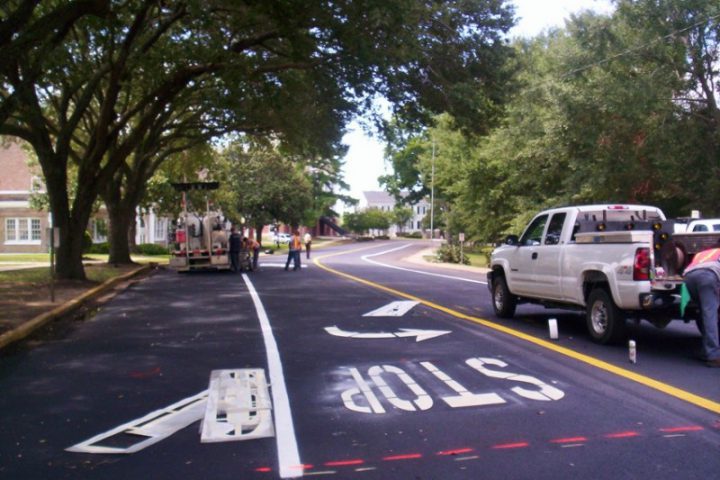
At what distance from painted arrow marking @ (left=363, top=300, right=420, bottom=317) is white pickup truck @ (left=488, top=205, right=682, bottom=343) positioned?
77.5 inches

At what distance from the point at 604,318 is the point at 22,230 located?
4756 cm

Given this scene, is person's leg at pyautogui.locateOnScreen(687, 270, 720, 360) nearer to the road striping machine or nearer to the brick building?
the road striping machine

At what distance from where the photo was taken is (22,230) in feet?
158

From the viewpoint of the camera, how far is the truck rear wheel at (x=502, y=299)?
40.0 feet

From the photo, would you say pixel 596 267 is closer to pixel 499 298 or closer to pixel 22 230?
pixel 499 298

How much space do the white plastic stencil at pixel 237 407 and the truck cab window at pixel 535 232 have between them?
5.62 meters

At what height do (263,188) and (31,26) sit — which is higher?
(263,188)

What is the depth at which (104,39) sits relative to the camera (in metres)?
17.3

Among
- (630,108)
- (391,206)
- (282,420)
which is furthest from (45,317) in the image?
(391,206)

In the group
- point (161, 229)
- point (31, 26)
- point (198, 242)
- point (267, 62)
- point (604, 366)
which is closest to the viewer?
point (604, 366)

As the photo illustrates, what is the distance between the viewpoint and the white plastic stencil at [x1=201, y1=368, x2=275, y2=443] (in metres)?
5.62

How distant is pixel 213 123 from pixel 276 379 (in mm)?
21218

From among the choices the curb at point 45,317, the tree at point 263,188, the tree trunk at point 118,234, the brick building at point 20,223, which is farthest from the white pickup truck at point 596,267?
the tree at point 263,188

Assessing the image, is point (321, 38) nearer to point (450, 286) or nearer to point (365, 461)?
point (450, 286)
